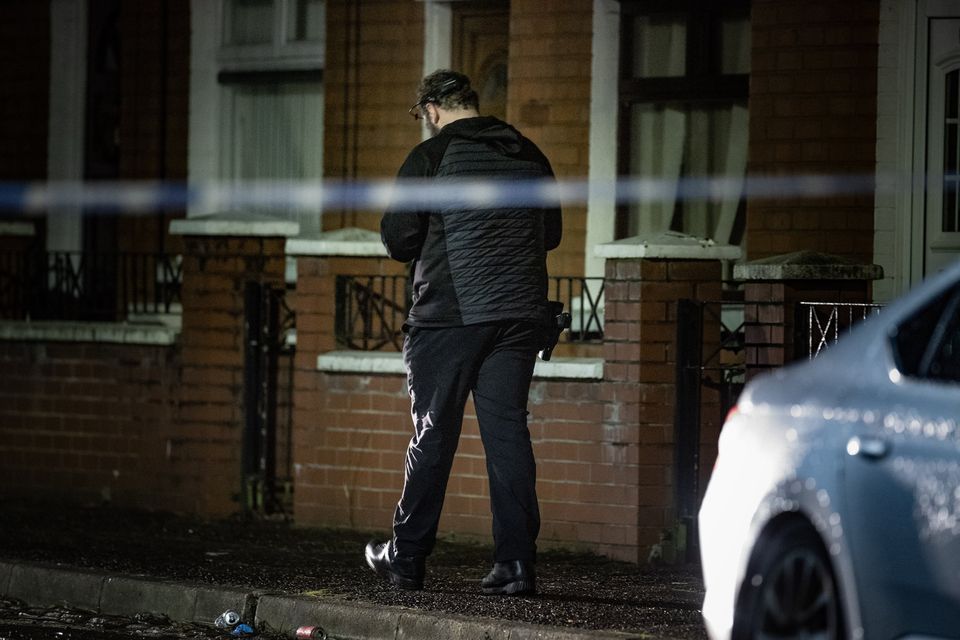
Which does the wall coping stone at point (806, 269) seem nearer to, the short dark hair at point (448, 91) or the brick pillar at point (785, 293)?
the brick pillar at point (785, 293)

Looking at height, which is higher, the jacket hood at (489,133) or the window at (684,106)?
the window at (684,106)

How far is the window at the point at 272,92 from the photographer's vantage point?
46.8ft

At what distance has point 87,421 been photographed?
1289 centimetres

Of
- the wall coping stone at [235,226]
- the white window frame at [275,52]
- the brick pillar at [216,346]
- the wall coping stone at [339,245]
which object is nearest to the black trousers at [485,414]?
the wall coping stone at [339,245]

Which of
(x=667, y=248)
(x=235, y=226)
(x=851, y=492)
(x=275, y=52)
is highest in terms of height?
(x=275, y=52)

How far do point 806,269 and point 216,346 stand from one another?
4009 millimetres

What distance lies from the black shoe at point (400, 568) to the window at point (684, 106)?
461cm

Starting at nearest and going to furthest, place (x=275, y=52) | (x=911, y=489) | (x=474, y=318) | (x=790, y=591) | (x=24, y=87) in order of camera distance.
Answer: (x=911, y=489), (x=790, y=591), (x=474, y=318), (x=275, y=52), (x=24, y=87)

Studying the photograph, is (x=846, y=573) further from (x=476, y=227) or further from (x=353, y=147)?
(x=353, y=147)

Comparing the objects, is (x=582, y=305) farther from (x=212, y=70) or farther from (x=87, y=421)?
(x=212, y=70)

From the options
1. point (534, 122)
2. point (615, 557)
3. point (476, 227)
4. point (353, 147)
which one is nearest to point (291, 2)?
point (353, 147)

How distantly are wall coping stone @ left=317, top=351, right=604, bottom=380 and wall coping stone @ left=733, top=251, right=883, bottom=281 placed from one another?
106 centimetres

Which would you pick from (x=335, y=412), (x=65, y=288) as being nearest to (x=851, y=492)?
(x=335, y=412)

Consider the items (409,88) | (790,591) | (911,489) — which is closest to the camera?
(911,489)
